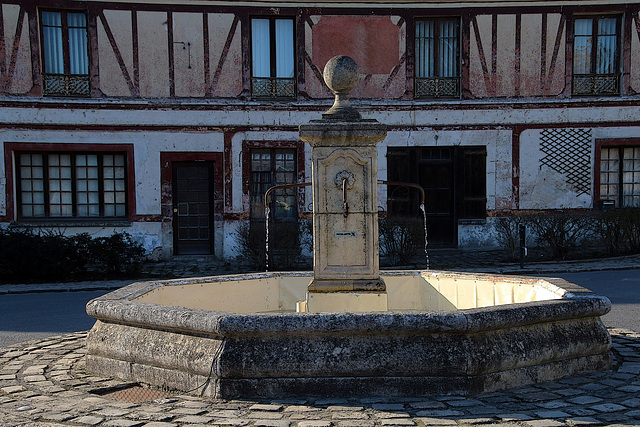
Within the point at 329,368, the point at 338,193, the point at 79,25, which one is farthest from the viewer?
the point at 79,25

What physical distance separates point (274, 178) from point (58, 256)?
19.3ft

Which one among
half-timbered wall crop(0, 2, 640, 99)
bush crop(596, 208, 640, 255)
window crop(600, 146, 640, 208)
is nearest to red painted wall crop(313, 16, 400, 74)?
half-timbered wall crop(0, 2, 640, 99)

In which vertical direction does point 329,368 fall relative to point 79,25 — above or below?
below

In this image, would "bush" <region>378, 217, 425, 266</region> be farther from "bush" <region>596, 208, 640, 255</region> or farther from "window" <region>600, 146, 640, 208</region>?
"window" <region>600, 146, 640, 208</region>

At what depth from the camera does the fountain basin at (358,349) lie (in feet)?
14.6

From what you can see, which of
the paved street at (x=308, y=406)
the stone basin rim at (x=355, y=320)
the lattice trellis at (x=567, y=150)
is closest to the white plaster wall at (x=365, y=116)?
the lattice trellis at (x=567, y=150)

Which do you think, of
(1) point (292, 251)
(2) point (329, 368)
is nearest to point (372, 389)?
(2) point (329, 368)

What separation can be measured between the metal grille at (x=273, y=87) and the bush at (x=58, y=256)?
5467 millimetres

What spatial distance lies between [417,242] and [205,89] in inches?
257

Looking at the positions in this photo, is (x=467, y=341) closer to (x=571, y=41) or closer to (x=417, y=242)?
(x=417, y=242)

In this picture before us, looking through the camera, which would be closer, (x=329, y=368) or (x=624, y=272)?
(x=329, y=368)

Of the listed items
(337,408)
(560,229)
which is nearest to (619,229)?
(560,229)

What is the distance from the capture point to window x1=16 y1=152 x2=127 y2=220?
631 inches

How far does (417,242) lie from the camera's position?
1448 centimetres
